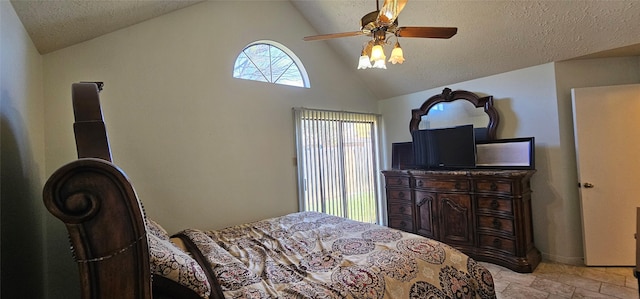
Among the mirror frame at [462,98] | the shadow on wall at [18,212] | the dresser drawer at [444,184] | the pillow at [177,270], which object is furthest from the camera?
the mirror frame at [462,98]

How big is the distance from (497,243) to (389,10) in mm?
2772

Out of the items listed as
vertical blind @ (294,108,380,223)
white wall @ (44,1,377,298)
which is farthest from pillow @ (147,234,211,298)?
vertical blind @ (294,108,380,223)

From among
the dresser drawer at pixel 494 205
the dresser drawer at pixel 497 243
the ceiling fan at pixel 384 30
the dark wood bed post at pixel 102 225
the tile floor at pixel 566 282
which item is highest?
the ceiling fan at pixel 384 30

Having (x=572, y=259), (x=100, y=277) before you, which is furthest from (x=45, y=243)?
(x=572, y=259)

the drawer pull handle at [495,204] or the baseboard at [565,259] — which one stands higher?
the drawer pull handle at [495,204]

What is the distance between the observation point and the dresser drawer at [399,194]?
12.5 ft

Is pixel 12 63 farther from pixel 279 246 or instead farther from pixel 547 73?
pixel 547 73

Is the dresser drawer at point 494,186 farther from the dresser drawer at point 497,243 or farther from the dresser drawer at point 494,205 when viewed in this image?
the dresser drawer at point 497,243

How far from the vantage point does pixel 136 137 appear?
250 cm

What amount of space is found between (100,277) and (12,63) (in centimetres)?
146

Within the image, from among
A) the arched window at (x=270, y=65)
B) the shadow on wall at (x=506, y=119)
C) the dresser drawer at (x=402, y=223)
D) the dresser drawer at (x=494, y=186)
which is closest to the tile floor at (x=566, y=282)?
the dresser drawer at (x=494, y=186)

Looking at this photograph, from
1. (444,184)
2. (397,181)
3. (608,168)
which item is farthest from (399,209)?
(608,168)

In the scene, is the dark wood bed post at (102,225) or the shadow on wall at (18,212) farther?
the shadow on wall at (18,212)

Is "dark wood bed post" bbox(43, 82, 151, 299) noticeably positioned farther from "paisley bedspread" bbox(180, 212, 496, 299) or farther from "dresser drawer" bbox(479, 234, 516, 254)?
"dresser drawer" bbox(479, 234, 516, 254)
